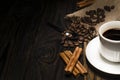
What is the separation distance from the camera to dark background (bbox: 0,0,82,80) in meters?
0.67

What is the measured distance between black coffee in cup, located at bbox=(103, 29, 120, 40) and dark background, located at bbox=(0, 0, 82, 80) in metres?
0.14

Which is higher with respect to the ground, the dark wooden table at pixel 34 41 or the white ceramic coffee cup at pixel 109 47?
the white ceramic coffee cup at pixel 109 47

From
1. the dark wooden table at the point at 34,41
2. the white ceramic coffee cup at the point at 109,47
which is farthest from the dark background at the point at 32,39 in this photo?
the white ceramic coffee cup at the point at 109,47

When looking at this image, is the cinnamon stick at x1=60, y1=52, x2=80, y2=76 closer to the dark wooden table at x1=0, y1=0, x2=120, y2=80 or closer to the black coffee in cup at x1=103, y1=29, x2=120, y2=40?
the dark wooden table at x1=0, y1=0, x2=120, y2=80

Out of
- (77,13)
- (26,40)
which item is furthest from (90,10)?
(26,40)

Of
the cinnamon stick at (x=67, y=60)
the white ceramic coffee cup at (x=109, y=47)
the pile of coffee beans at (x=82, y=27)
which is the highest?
the white ceramic coffee cup at (x=109, y=47)

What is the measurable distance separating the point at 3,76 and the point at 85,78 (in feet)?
0.76

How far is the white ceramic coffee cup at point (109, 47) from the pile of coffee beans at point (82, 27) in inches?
5.7

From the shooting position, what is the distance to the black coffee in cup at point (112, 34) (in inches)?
22.6

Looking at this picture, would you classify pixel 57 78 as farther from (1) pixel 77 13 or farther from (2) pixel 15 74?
(1) pixel 77 13

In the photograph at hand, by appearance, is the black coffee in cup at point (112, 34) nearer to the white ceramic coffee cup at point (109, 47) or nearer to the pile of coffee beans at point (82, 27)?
the white ceramic coffee cup at point (109, 47)

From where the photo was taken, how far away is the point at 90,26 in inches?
30.7

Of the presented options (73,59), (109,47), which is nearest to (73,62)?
(73,59)

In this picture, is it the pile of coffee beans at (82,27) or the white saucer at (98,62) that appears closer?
the white saucer at (98,62)
